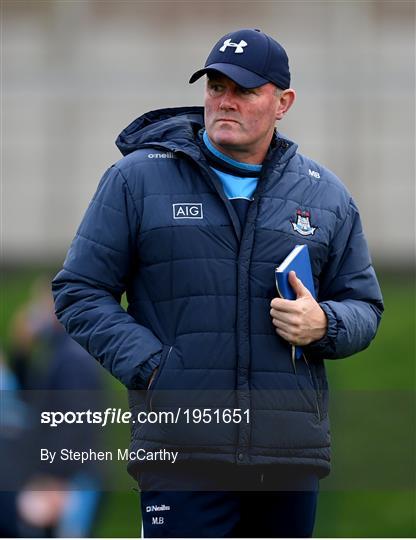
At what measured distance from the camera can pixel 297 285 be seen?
4.07 metres

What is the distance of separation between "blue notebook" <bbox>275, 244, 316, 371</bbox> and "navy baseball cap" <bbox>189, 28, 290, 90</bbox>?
1.80ft

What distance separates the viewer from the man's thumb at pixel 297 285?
404 cm

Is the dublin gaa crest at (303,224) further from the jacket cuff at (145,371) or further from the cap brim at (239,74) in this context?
the jacket cuff at (145,371)

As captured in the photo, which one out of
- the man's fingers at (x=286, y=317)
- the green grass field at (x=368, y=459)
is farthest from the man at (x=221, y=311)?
the green grass field at (x=368, y=459)

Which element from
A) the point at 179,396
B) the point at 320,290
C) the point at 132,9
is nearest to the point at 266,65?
the point at 320,290

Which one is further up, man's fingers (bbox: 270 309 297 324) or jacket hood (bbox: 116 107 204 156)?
jacket hood (bbox: 116 107 204 156)

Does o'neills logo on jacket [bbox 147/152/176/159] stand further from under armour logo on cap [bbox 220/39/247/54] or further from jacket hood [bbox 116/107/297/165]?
under armour logo on cap [bbox 220/39/247/54]

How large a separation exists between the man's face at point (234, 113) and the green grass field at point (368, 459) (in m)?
4.55

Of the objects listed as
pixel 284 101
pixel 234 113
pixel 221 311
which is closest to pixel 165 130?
pixel 234 113

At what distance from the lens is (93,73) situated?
73.7 ft

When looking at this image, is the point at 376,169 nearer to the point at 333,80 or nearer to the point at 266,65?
the point at 333,80

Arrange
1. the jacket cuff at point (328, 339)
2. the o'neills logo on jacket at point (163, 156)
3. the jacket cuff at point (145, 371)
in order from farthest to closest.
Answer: the o'neills logo on jacket at point (163, 156), the jacket cuff at point (328, 339), the jacket cuff at point (145, 371)

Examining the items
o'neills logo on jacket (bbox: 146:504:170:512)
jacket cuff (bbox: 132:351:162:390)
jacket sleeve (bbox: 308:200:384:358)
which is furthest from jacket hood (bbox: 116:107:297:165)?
o'neills logo on jacket (bbox: 146:504:170:512)

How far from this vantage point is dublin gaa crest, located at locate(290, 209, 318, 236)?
13.8 ft
